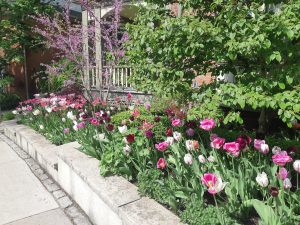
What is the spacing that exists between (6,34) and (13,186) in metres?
7.02

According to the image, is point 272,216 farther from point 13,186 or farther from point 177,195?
point 13,186

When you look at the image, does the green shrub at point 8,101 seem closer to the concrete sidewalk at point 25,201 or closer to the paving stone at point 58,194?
the concrete sidewalk at point 25,201

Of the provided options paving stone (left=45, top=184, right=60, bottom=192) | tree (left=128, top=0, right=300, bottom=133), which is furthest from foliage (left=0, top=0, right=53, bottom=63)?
tree (left=128, top=0, right=300, bottom=133)

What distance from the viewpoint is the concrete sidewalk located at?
3.46 meters

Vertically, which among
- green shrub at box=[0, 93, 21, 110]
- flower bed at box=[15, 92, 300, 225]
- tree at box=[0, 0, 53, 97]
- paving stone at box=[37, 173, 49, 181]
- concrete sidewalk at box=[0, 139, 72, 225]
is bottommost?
concrete sidewalk at box=[0, 139, 72, 225]

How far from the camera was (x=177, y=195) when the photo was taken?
2.65m

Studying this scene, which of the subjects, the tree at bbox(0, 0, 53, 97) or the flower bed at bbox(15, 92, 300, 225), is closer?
the flower bed at bbox(15, 92, 300, 225)

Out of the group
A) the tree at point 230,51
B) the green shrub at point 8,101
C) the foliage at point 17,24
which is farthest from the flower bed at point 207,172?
the green shrub at point 8,101

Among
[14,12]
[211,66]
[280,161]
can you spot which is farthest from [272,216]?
[14,12]

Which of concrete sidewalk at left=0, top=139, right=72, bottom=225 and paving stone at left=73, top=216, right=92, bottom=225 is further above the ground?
paving stone at left=73, top=216, right=92, bottom=225

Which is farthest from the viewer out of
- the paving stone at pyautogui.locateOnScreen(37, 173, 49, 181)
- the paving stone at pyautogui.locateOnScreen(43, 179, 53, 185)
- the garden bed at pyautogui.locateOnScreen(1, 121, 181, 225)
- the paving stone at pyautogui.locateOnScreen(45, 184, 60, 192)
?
the paving stone at pyautogui.locateOnScreen(37, 173, 49, 181)

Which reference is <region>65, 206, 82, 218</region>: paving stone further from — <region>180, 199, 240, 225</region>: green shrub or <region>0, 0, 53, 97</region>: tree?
<region>0, 0, 53, 97</region>: tree

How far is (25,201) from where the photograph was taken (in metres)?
3.94

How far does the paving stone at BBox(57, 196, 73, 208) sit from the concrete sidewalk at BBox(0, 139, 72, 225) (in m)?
0.06
